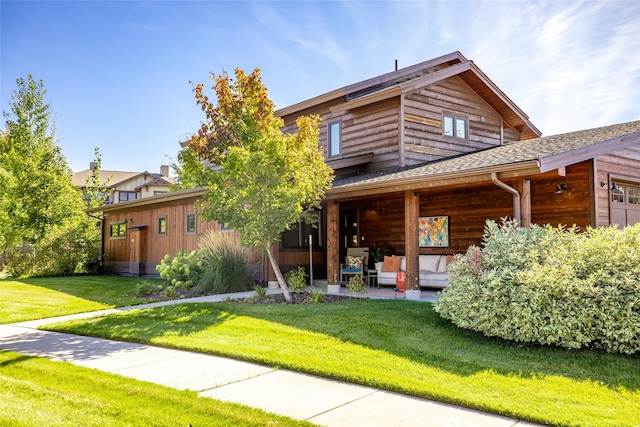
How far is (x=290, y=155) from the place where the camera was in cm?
1001

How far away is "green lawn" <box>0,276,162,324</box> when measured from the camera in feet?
31.7

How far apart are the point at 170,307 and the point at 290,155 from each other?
3829 millimetres

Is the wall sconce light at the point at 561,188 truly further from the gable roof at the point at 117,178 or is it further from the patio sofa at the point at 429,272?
the gable roof at the point at 117,178

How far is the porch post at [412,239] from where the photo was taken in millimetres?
10242

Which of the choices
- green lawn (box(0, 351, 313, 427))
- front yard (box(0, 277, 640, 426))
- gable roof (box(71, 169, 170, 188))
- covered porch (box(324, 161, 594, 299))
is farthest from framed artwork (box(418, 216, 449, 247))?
gable roof (box(71, 169, 170, 188))

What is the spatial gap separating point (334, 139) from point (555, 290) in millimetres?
10489

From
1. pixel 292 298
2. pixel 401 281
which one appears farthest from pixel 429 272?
pixel 292 298

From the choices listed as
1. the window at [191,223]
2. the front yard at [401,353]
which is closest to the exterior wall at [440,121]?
the front yard at [401,353]

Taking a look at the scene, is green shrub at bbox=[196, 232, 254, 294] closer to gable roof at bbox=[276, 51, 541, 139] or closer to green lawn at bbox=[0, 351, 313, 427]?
gable roof at bbox=[276, 51, 541, 139]

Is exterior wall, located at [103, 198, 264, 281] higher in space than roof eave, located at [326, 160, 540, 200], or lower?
lower

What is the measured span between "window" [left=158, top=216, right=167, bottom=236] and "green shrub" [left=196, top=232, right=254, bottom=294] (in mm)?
4981

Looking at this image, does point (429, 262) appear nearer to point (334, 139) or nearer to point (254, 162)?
point (334, 139)

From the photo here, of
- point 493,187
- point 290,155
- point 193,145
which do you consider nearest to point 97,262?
point 193,145

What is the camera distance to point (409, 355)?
229 inches
